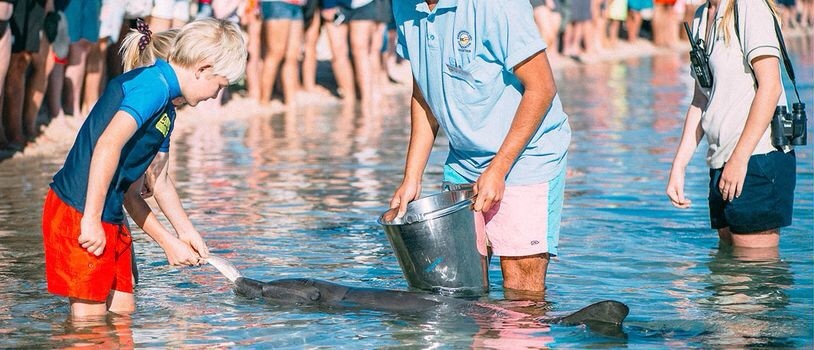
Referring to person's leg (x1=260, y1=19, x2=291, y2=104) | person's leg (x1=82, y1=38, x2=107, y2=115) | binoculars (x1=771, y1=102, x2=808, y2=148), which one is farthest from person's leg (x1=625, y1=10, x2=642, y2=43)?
binoculars (x1=771, y1=102, x2=808, y2=148)

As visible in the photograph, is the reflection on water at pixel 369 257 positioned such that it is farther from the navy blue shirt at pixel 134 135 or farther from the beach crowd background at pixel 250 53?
the beach crowd background at pixel 250 53

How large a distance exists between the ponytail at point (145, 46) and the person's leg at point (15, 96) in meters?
5.94

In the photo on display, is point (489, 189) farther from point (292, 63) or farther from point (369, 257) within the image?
point (292, 63)

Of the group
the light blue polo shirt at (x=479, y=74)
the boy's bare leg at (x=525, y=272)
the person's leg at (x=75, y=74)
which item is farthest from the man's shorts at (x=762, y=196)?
the person's leg at (x=75, y=74)

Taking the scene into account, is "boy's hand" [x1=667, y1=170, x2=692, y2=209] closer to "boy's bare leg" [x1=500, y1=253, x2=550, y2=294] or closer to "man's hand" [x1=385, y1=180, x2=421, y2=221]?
"boy's bare leg" [x1=500, y1=253, x2=550, y2=294]

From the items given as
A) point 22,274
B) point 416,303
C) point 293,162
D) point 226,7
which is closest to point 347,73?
point 226,7

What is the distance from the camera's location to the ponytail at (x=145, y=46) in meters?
5.70

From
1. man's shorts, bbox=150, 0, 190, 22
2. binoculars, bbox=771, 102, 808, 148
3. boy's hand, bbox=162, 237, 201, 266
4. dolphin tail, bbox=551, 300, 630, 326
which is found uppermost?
man's shorts, bbox=150, 0, 190, 22

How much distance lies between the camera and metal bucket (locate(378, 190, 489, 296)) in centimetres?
591

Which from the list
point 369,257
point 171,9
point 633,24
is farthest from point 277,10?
point 633,24

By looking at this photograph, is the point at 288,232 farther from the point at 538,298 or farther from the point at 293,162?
the point at 293,162

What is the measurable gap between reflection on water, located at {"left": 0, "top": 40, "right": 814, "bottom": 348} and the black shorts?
85 centimetres

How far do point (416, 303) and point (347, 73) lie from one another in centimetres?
1107

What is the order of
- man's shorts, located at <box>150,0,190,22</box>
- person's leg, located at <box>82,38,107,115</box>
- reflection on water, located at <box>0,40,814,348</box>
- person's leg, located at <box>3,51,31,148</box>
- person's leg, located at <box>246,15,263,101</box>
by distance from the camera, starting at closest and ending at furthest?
reflection on water, located at <box>0,40,814,348</box> → person's leg, located at <box>3,51,31,148</box> → person's leg, located at <box>82,38,107,115</box> → man's shorts, located at <box>150,0,190,22</box> → person's leg, located at <box>246,15,263,101</box>
